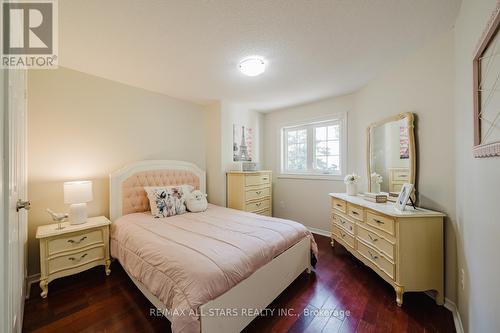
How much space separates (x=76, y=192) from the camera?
205cm

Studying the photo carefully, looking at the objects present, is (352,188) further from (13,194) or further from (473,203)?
(13,194)

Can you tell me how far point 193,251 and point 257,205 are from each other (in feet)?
6.91

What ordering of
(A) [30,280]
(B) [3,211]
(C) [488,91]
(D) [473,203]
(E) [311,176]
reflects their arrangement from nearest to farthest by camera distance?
1. (B) [3,211]
2. (C) [488,91]
3. (D) [473,203]
4. (A) [30,280]
5. (E) [311,176]

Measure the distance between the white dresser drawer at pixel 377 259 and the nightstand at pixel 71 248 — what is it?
2.90m

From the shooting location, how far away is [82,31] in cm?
165

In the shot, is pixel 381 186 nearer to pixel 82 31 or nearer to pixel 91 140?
pixel 82 31

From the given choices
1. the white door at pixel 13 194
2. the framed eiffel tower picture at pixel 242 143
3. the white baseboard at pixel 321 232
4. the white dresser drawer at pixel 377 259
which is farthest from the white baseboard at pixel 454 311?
the framed eiffel tower picture at pixel 242 143

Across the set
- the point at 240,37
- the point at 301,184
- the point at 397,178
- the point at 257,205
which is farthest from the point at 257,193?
the point at 240,37

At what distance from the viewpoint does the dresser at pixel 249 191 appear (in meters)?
3.27

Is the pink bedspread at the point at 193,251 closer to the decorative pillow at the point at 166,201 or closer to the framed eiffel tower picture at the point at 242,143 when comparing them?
the decorative pillow at the point at 166,201

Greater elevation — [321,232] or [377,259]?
[377,259]

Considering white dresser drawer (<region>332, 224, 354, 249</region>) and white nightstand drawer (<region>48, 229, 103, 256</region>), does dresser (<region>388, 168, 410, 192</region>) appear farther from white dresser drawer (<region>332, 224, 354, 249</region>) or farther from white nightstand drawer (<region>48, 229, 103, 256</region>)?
white nightstand drawer (<region>48, 229, 103, 256</region>)

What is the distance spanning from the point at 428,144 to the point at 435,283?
127 centimetres

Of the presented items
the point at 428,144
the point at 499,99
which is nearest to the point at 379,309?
the point at 428,144
